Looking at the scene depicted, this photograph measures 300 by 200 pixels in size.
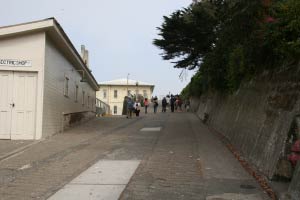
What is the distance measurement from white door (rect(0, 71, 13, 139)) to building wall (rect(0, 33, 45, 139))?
0.33 metres

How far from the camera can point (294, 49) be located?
9188 mm

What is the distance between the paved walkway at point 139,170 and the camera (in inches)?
308

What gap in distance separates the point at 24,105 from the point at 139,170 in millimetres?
7594

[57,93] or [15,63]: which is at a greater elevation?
[15,63]

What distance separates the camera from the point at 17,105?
15.8 metres

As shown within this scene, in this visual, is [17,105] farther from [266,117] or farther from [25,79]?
[266,117]

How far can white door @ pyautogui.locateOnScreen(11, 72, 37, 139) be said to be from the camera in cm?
1573

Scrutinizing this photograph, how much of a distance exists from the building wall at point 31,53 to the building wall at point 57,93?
40 cm

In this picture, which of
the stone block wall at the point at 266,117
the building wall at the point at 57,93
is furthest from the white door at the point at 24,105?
the stone block wall at the point at 266,117

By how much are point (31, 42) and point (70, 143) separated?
13.2 feet

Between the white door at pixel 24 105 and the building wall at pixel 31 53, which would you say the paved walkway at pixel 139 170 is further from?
the building wall at pixel 31 53

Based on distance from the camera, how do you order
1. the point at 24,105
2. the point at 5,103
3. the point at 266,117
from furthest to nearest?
the point at 24,105 < the point at 5,103 < the point at 266,117

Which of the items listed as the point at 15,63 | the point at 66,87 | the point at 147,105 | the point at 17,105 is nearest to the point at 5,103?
the point at 17,105

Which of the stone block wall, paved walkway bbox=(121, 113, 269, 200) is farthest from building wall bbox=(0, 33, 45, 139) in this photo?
the stone block wall
